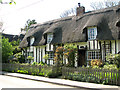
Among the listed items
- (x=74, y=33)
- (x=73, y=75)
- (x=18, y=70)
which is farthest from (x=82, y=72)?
(x=18, y=70)

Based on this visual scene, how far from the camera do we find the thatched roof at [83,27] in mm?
15859

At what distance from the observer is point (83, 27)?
58.9 ft

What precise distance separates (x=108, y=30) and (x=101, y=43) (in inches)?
61.5

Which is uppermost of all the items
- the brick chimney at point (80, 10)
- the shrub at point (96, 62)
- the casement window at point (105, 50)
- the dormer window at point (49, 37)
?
the brick chimney at point (80, 10)

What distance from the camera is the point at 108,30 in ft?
52.3

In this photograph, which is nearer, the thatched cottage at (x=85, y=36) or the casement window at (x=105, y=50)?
the thatched cottage at (x=85, y=36)

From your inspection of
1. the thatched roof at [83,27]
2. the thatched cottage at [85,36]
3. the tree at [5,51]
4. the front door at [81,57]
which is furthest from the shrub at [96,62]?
the tree at [5,51]

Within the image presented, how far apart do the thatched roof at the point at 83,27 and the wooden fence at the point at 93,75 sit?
5.09 meters

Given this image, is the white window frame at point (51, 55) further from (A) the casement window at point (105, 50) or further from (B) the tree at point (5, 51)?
(A) the casement window at point (105, 50)

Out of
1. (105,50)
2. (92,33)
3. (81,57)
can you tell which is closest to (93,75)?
(105,50)

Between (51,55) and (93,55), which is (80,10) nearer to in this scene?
(51,55)

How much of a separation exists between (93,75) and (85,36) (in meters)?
6.81

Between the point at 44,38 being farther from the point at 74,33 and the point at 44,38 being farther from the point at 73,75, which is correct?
the point at 73,75

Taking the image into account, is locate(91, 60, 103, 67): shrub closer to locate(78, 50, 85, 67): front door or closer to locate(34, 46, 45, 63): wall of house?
locate(78, 50, 85, 67): front door
